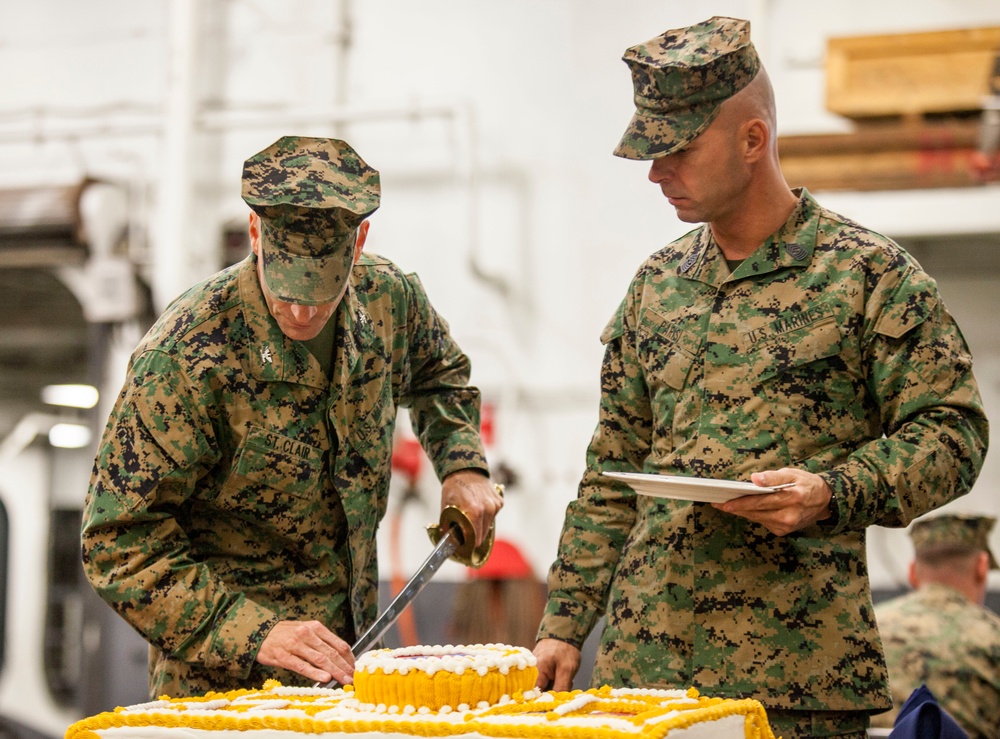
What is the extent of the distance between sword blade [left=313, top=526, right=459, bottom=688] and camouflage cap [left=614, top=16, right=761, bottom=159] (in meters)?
0.75

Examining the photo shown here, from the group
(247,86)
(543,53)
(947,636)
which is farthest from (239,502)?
(247,86)

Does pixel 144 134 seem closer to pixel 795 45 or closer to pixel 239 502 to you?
pixel 795 45

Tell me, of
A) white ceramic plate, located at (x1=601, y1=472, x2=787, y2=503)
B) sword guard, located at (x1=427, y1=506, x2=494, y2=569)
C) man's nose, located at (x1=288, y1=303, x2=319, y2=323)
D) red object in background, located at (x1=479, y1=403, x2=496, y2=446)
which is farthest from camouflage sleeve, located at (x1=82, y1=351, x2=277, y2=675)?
red object in background, located at (x1=479, y1=403, x2=496, y2=446)

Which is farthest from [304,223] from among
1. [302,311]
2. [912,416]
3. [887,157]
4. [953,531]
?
[887,157]

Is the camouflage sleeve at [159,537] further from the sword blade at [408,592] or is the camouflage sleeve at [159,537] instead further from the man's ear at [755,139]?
the man's ear at [755,139]

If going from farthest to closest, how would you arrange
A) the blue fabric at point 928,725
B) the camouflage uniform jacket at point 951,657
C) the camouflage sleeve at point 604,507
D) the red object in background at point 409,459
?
the red object in background at point 409,459
the camouflage uniform jacket at point 951,657
the camouflage sleeve at point 604,507
the blue fabric at point 928,725

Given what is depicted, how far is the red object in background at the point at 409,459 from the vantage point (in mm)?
5773

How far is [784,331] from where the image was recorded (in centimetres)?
204

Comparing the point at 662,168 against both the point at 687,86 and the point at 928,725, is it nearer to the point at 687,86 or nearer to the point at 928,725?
the point at 687,86

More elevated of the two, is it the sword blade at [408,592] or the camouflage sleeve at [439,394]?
the camouflage sleeve at [439,394]

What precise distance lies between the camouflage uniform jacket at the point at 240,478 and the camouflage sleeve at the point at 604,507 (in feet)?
1.14

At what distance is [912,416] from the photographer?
1.96 metres

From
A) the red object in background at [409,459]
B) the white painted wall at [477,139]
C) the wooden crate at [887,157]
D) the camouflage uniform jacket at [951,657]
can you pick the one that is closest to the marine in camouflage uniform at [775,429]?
the camouflage uniform jacket at [951,657]

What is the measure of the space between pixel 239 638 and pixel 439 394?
2.36 ft
